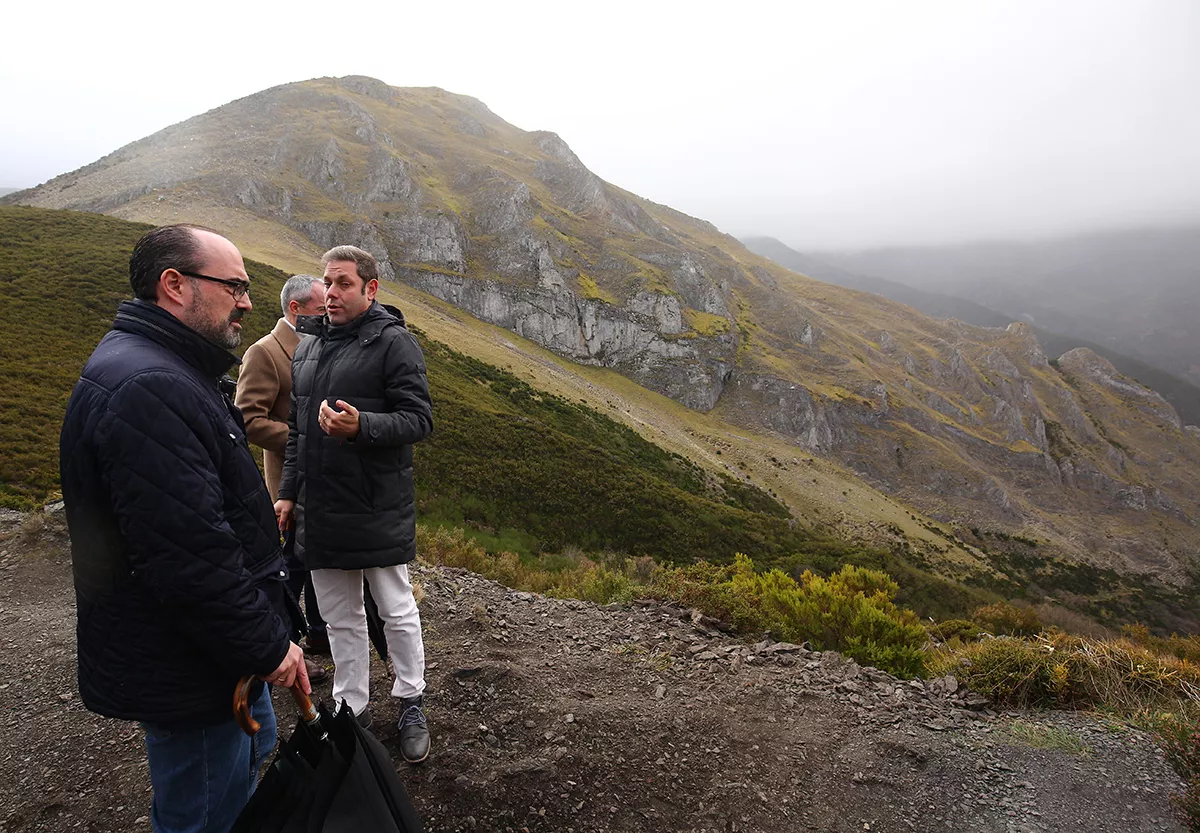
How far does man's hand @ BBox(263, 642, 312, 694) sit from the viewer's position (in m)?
1.97

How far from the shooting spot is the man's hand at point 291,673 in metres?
1.97

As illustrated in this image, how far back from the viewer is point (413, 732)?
3227mm

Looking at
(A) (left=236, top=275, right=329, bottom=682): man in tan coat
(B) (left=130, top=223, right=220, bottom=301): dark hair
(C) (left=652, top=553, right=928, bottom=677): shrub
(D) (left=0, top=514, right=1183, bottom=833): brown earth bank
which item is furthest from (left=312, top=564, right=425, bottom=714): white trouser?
(C) (left=652, top=553, right=928, bottom=677): shrub

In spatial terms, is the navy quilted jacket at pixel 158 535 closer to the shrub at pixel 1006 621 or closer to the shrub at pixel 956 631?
the shrub at pixel 956 631

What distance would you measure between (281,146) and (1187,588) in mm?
107122

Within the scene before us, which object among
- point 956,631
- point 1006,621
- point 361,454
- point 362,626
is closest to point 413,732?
point 362,626

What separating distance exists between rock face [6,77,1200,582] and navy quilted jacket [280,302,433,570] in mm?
56550

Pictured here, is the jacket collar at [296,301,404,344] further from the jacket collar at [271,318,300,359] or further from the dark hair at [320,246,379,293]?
the jacket collar at [271,318,300,359]

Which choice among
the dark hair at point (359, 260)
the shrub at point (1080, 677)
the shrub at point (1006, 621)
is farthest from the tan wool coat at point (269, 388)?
the shrub at point (1006, 621)

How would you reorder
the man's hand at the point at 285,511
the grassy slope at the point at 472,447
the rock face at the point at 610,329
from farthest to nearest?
the rock face at the point at 610,329 < the grassy slope at the point at 472,447 < the man's hand at the point at 285,511

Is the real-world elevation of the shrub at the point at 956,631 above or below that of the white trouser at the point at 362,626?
below

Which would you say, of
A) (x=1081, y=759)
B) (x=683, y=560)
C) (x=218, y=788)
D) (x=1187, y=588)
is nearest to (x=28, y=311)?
(x=683, y=560)

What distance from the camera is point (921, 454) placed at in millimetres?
60812

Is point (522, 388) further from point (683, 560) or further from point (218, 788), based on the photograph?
point (218, 788)
